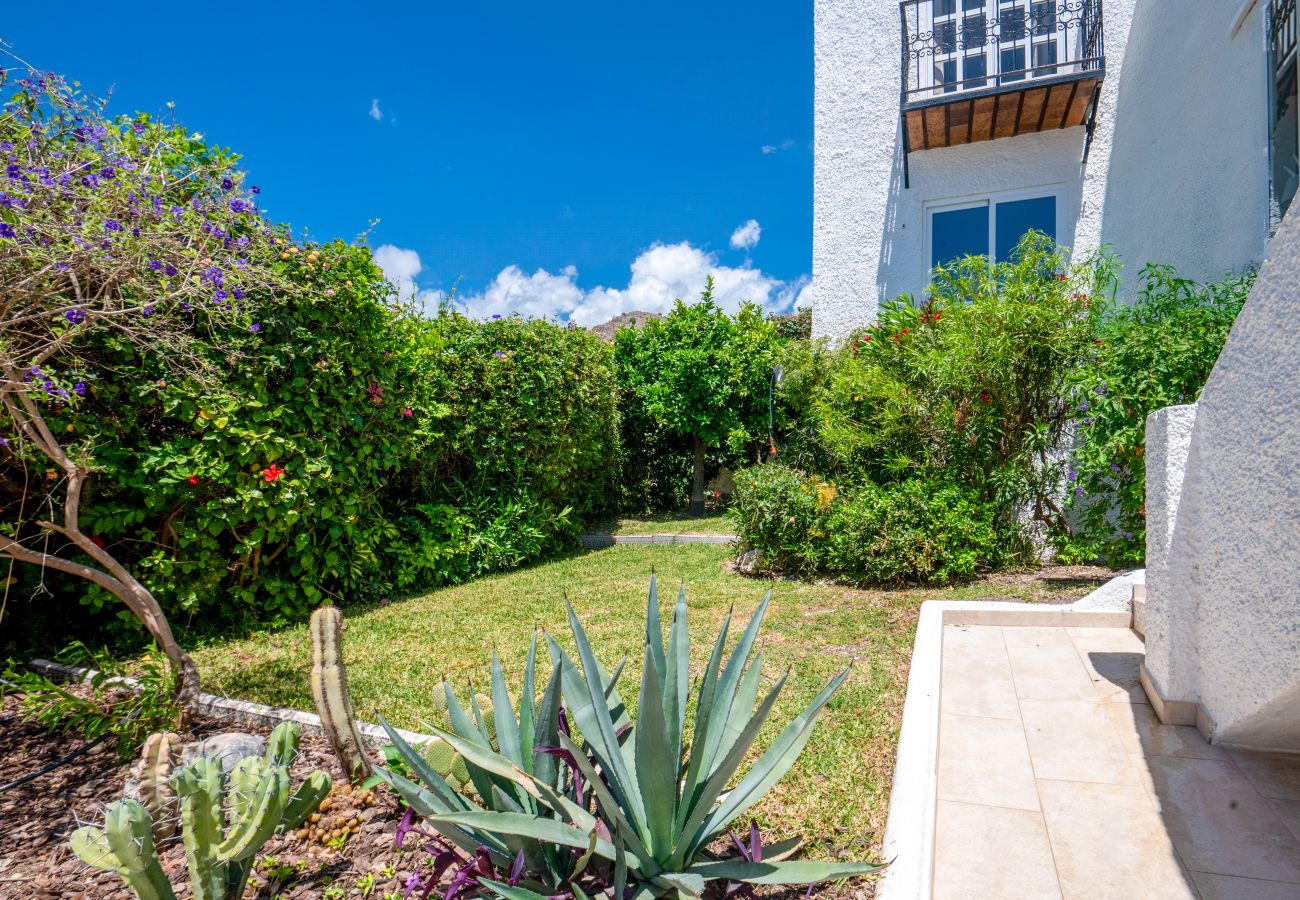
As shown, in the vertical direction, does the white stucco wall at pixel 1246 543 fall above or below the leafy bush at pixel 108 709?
above

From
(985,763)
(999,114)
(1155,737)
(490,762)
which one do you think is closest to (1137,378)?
(1155,737)

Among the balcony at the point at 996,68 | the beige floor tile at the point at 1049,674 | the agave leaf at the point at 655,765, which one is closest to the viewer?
the agave leaf at the point at 655,765

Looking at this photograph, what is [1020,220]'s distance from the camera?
9742 millimetres

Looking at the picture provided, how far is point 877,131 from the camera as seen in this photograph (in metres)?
10.4

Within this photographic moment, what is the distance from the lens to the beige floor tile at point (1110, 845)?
7.28 ft

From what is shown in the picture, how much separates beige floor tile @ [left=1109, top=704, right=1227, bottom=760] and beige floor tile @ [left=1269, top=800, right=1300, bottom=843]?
0.34 m

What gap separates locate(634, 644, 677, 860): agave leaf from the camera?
5.94 feet

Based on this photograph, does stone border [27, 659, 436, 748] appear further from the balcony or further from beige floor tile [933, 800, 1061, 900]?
the balcony

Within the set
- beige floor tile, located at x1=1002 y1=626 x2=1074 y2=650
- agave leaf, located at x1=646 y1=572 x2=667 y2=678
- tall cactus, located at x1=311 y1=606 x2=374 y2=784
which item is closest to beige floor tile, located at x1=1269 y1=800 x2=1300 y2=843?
beige floor tile, located at x1=1002 y1=626 x2=1074 y2=650

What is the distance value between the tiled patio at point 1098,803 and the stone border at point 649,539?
6.56 metres

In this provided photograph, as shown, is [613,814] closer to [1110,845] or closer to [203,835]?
[203,835]

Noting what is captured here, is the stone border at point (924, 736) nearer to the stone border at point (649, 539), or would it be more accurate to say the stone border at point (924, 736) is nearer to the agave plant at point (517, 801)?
the agave plant at point (517, 801)

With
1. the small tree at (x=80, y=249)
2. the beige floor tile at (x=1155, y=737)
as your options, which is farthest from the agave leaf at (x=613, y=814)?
the small tree at (x=80, y=249)

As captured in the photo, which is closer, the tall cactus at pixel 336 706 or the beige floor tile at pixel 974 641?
the tall cactus at pixel 336 706
